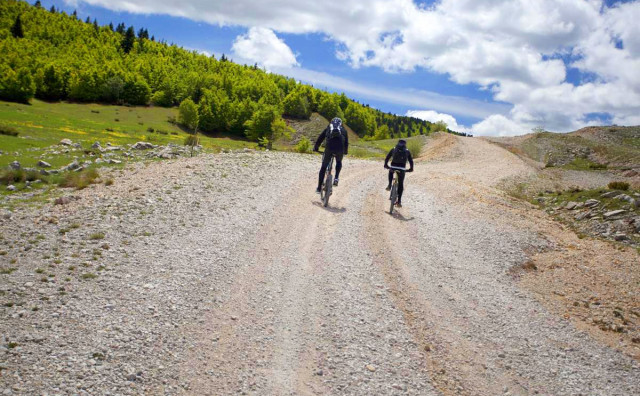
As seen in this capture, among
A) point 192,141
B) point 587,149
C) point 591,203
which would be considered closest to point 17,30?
point 192,141

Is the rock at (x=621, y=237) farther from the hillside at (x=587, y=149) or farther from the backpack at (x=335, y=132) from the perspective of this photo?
the hillside at (x=587, y=149)

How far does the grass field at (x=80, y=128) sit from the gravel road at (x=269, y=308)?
24413 millimetres

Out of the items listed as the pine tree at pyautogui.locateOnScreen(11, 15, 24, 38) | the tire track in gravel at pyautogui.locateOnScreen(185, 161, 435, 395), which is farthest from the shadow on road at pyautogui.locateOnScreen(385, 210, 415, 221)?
the pine tree at pyautogui.locateOnScreen(11, 15, 24, 38)

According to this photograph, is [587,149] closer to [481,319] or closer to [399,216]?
[399,216]

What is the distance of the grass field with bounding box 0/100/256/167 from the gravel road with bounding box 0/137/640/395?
2441 centimetres

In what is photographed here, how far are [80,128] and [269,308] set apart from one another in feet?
245


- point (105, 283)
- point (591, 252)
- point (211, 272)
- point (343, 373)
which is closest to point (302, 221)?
point (211, 272)

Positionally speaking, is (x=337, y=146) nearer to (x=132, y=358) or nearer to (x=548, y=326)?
(x=548, y=326)

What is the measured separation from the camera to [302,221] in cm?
1386

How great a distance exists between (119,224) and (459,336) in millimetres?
9899

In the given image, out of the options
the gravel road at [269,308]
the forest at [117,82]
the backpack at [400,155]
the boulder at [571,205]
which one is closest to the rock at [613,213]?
the boulder at [571,205]

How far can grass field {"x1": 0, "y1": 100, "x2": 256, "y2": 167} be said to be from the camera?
3802cm

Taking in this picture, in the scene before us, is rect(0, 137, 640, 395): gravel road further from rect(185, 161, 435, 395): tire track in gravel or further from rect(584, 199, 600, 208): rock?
rect(584, 199, 600, 208): rock

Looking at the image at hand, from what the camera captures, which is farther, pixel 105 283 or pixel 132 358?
pixel 105 283
